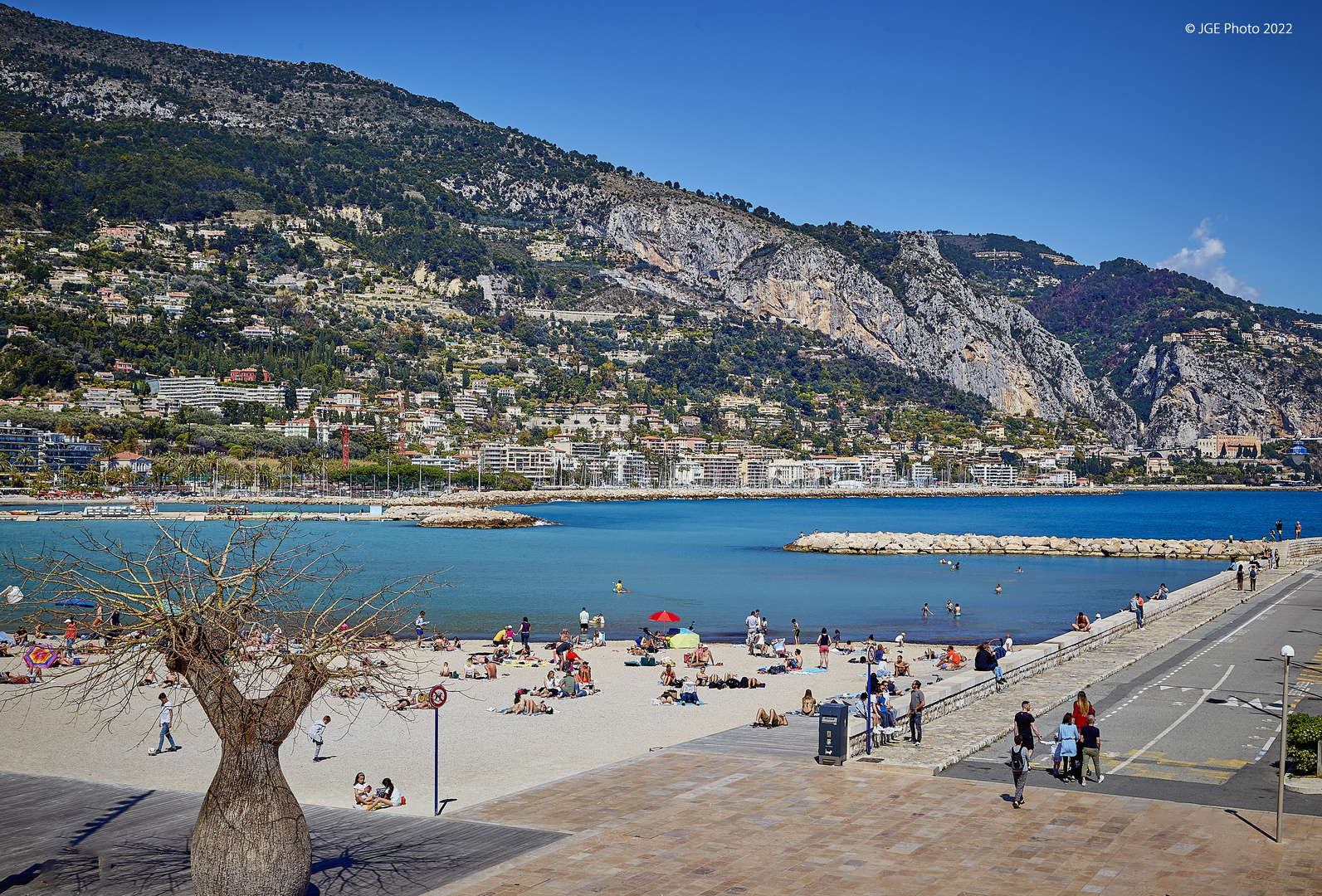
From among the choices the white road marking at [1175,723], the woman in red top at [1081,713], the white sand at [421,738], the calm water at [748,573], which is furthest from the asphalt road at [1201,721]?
the calm water at [748,573]

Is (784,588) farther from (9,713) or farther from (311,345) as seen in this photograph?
(311,345)

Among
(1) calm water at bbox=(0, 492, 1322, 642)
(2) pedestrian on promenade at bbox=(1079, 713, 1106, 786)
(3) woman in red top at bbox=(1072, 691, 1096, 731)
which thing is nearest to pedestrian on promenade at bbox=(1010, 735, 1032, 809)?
(2) pedestrian on promenade at bbox=(1079, 713, 1106, 786)

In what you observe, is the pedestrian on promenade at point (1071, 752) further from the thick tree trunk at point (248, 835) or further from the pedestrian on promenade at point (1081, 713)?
the thick tree trunk at point (248, 835)

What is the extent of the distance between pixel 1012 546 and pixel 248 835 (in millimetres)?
61438

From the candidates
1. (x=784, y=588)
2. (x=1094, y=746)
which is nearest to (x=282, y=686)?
(x=1094, y=746)

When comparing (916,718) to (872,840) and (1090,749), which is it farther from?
(872,840)

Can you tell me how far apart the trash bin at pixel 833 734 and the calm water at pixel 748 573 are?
15.5 m

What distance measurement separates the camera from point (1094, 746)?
458 inches

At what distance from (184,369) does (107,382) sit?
1396 centimetres

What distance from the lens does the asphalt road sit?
453 inches

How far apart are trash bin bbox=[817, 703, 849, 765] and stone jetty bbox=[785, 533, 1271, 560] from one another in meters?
51.7

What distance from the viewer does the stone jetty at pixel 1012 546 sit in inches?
2331

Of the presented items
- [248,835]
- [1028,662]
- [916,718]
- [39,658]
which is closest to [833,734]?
[916,718]

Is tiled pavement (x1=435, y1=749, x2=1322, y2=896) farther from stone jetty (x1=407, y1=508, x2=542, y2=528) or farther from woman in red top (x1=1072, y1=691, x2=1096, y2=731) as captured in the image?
stone jetty (x1=407, y1=508, x2=542, y2=528)
